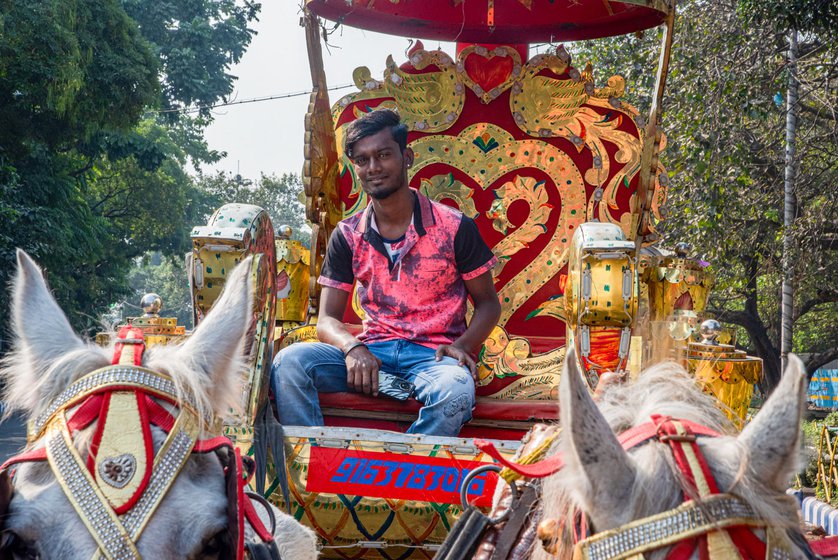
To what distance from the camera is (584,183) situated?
5453 millimetres

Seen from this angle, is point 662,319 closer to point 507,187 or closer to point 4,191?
point 507,187

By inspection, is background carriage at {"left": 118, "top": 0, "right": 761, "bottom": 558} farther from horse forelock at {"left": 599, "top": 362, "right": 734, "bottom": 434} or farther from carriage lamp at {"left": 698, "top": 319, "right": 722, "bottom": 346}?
horse forelock at {"left": 599, "top": 362, "right": 734, "bottom": 434}

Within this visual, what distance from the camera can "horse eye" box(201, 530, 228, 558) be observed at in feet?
5.92

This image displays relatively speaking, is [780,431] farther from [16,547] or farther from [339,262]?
[339,262]

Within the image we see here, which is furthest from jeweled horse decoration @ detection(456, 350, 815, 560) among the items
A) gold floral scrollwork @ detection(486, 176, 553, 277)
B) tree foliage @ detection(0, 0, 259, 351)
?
tree foliage @ detection(0, 0, 259, 351)

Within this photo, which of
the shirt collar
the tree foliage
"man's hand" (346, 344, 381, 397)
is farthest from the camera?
the tree foliage

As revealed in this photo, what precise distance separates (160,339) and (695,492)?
3088 mm

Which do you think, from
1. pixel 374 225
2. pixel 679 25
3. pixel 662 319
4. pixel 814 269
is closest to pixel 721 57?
pixel 679 25

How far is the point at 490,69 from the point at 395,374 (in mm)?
2341

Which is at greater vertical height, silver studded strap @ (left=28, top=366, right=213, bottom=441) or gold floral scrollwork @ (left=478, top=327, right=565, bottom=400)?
silver studded strap @ (left=28, top=366, right=213, bottom=441)

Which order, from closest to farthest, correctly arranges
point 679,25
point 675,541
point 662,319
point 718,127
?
1. point 675,541
2. point 662,319
3. point 718,127
4. point 679,25

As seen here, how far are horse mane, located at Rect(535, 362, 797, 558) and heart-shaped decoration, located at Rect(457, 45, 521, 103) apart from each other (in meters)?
3.80

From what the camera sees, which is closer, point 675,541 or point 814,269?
point 675,541

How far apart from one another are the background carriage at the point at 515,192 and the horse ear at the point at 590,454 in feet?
7.40
